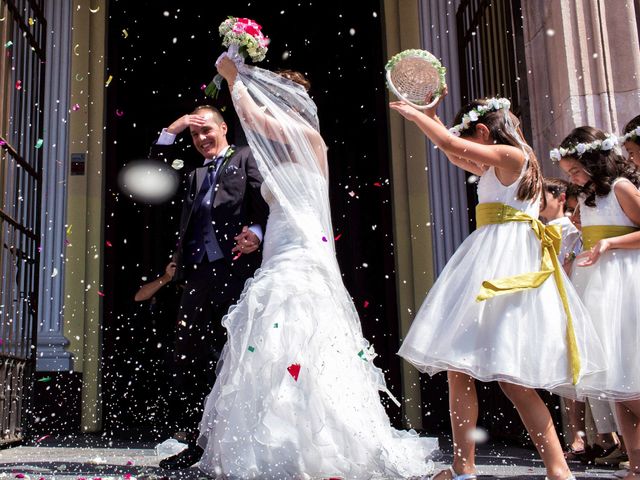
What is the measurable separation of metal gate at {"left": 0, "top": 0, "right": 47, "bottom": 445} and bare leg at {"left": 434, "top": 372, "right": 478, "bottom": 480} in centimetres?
276

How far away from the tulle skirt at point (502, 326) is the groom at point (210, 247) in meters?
1.04

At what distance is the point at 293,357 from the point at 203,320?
0.70m

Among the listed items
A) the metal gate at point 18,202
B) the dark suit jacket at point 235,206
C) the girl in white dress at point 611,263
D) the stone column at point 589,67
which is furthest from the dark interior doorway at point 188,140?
the girl in white dress at point 611,263

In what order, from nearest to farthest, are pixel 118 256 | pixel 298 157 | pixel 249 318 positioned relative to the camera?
pixel 249 318, pixel 298 157, pixel 118 256

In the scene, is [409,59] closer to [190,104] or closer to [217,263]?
[217,263]

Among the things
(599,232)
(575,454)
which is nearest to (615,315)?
(599,232)

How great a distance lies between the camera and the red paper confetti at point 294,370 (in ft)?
10.1

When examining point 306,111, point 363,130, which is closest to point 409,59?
point 306,111

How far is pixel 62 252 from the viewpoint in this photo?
20.9ft

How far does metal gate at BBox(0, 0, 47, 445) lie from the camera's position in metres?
4.74

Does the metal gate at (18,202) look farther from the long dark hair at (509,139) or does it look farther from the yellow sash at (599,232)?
the yellow sash at (599,232)

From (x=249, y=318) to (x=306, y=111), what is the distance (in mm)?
1012

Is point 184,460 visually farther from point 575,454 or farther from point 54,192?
point 54,192

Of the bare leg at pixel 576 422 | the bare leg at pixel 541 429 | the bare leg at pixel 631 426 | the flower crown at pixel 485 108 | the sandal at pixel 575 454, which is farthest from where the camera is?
the bare leg at pixel 576 422
